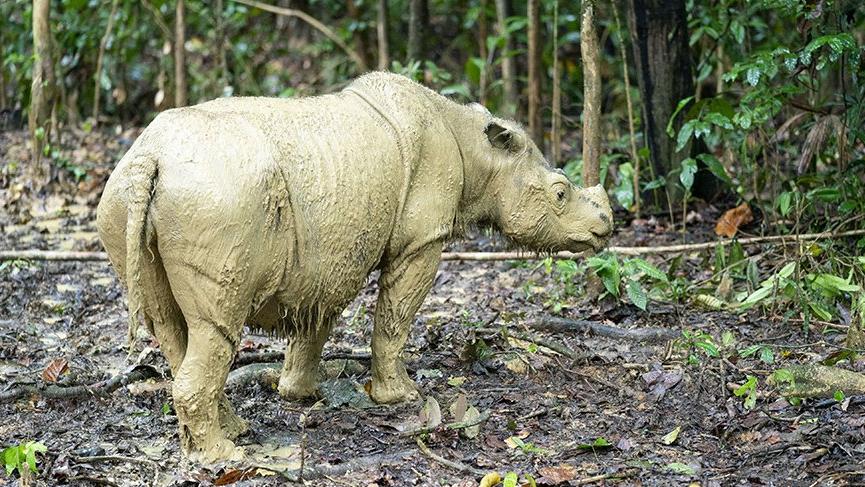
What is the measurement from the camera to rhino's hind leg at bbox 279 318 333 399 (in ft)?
20.1

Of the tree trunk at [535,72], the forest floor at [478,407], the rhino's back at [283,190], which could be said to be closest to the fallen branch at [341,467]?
the forest floor at [478,407]

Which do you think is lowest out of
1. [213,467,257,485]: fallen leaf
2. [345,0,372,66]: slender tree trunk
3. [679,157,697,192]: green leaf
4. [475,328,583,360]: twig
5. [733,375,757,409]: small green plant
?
[213,467,257,485]: fallen leaf

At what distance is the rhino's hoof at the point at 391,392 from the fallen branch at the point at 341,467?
689 millimetres

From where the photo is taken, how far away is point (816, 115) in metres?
8.46

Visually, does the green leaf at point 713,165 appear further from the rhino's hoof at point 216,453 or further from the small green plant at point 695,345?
the rhino's hoof at point 216,453

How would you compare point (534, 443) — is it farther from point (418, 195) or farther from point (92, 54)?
point (92, 54)

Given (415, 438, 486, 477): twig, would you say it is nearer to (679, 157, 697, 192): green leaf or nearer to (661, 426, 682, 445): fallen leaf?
(661, 426, 682, 445): fallen leaf

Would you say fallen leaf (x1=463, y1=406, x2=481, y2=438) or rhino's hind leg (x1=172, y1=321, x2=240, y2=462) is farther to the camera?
fallen leaf (x1=463, y1=406, x2=481, y2=438)

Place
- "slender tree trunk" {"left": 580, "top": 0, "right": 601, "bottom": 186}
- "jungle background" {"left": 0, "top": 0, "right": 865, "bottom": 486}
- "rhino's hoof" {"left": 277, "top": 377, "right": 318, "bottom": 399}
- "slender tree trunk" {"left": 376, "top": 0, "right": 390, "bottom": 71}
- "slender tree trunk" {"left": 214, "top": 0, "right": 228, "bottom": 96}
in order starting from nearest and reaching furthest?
"jungle background" {"left": 0, "top": 0, "right": 865, "bottom": 486} → "rhino's hoof" {"left": 277, "top": 377, "right": 318, "bottom": 399} → "slender tree trunk" {"left": 580, "top": 0, "right": 601, "bottom": 186} → "slender tree trunk" {"left": 376, "top": 0, "right": 390, "bottom": 71} → "slender tree trunk" {"left": 214, "top": 0, "right": 228, "bottom": 96}

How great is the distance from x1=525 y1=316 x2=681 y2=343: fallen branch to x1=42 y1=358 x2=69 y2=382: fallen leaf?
2.98 m

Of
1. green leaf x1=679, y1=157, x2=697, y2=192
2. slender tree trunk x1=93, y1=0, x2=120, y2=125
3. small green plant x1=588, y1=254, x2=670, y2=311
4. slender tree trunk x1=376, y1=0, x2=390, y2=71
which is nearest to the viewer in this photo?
small green plant x1=588, y1=254, x2=670, y2=311

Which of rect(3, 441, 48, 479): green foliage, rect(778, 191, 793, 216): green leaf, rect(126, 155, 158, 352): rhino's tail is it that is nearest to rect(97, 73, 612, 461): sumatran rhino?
rect(126, 155, 158, 352): rhino's tail

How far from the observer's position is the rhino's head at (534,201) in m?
6.16

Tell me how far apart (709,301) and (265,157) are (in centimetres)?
383
